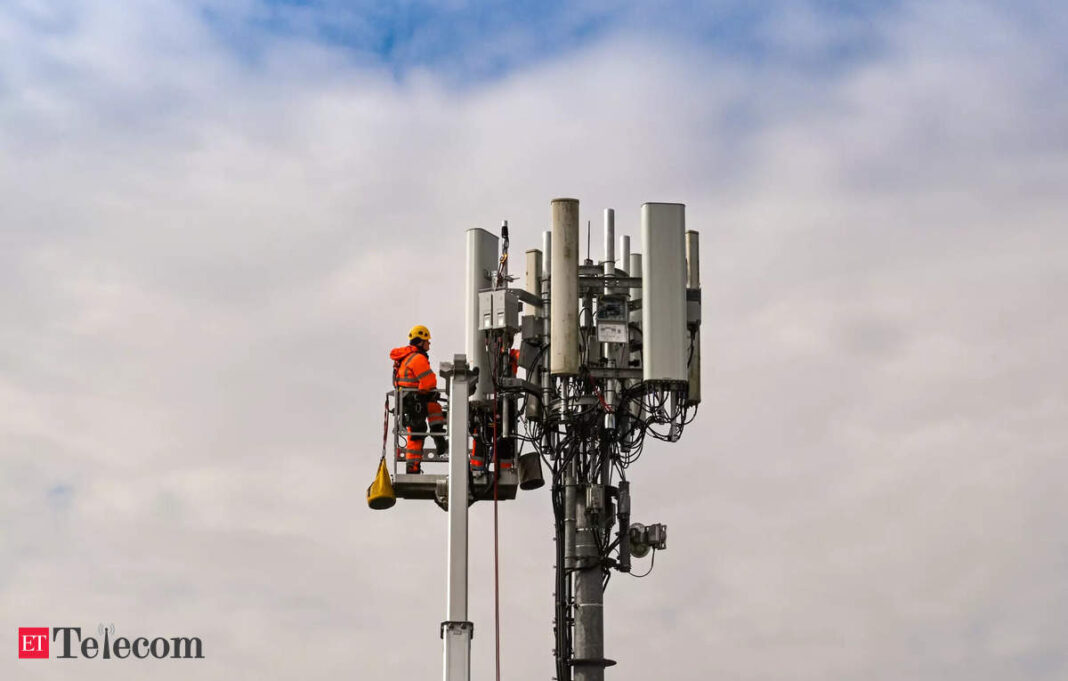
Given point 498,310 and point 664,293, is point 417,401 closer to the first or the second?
point 498,310

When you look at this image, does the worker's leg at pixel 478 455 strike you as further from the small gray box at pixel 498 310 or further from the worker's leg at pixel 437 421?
the small gray box at pixel 498 310

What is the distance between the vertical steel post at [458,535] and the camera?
2647cm

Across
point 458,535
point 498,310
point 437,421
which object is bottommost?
point 458,535

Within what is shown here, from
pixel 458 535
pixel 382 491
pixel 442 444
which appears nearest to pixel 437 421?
pixel 442 444

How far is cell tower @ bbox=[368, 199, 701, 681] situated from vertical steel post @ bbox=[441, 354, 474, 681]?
2.12 m

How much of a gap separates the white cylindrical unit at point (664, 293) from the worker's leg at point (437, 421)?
3.45m

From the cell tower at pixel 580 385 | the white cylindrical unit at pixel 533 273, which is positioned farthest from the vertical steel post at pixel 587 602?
the white cylindrical unit at pixel 533 273

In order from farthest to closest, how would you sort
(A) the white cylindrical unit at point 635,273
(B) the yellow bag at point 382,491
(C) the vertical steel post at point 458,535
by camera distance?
1. (A) the white cylindrical unit at point 635,273
2. (B) the yellow bag at point 382,491
3. (C) the vertical steel post at point 458,535

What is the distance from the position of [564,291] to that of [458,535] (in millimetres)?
5088

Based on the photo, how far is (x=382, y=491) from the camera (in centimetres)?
2980

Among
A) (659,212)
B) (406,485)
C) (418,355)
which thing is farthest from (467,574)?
(659,212)

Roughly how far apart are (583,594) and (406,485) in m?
3.63

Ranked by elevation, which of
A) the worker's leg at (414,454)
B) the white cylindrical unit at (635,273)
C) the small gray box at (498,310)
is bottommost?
the worker's leg at (414,454)

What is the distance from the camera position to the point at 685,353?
3048cm
